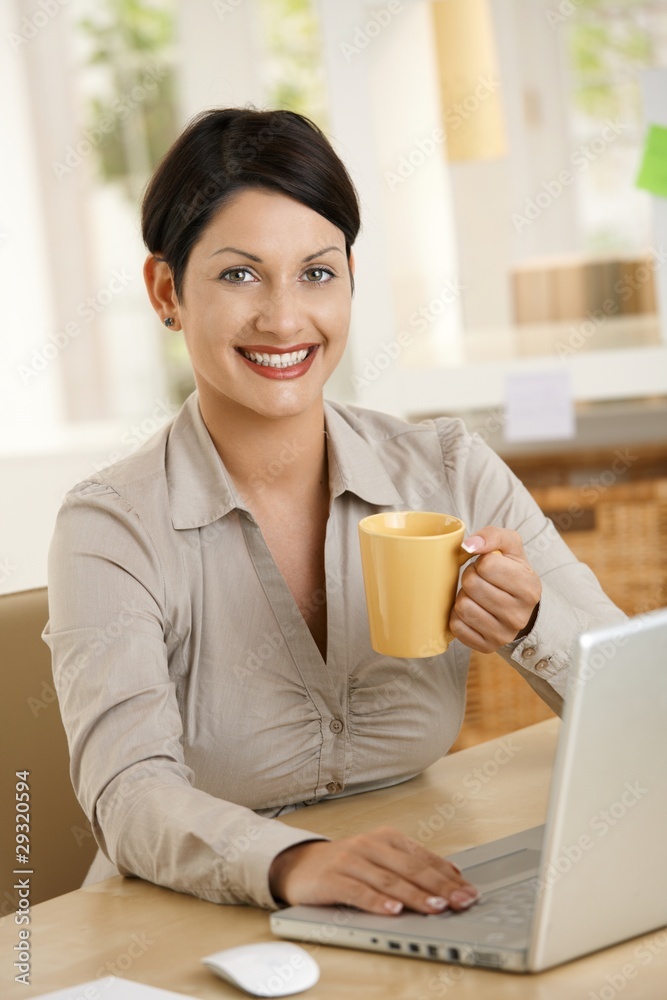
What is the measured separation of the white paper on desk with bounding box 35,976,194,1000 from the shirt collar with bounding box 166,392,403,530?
0.57 meters

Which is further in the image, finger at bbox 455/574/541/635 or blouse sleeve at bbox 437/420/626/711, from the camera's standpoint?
blouse sleeve at bbox 437/420/626/711

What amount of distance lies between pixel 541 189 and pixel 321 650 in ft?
4.99

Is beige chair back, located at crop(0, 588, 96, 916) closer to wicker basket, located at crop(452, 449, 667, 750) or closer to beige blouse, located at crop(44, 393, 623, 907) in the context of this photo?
beige blouse, located at crop(44, 393, 623, 907)

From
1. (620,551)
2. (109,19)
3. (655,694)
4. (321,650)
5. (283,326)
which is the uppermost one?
(109,19)

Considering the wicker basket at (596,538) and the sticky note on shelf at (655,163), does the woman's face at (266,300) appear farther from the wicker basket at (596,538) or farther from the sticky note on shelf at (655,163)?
the sticky note on shelf at (655,163)

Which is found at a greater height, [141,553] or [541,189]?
[541,189]

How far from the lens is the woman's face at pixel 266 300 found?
1308mm

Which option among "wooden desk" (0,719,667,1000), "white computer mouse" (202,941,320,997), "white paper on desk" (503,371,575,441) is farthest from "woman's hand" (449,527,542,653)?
"white paper on desk" (503,371,575,441)

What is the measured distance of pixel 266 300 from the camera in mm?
1322

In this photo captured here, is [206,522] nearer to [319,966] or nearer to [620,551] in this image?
[319,966]

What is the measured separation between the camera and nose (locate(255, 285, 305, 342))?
4.30 feet

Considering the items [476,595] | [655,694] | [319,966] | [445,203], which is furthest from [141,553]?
[445,203]

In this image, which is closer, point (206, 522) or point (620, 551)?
point (206, 522)

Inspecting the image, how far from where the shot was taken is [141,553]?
127 centimetres
